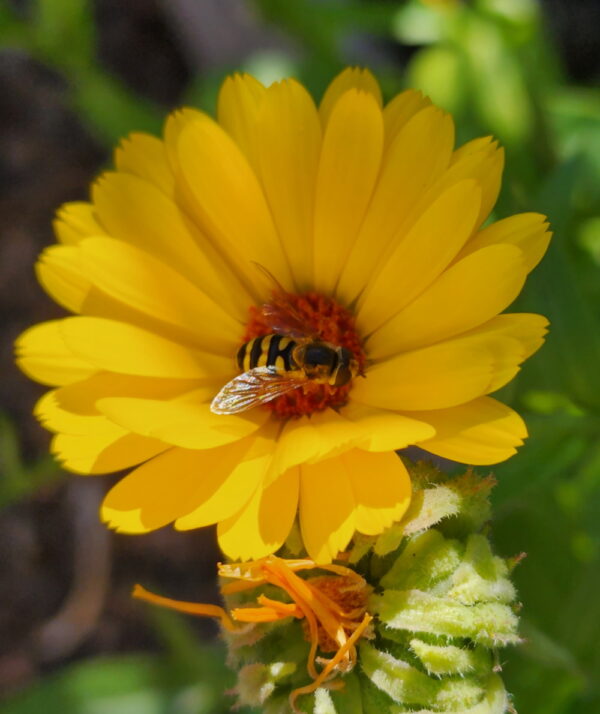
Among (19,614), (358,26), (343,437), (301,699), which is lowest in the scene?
(19,614)

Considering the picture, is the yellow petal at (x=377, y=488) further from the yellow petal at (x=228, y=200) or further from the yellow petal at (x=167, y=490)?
the yellow petal at (x=228, y=200)

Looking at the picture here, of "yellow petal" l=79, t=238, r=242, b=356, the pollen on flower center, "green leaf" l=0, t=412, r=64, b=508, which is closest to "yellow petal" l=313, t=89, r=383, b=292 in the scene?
the pollen on flower center

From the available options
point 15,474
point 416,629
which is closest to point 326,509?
point 416,629

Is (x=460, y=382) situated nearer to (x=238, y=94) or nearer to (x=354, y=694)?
(x=354, y=694)

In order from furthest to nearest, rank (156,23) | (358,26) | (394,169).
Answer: (156,23) < (358,26) < (394,169)

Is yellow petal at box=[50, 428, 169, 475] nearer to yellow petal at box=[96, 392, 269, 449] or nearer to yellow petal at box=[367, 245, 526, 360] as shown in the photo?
yellow petal at box=[96, 392, 269, 449]

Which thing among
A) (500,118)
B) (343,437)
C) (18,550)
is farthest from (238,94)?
(18,550)
